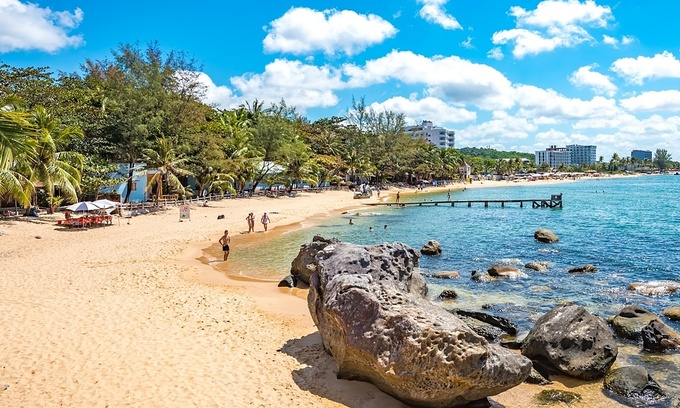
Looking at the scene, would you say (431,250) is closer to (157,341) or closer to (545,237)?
(545,237)

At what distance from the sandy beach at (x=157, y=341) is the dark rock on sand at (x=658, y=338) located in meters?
3.37

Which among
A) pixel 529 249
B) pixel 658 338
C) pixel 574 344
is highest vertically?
pixel 574 344

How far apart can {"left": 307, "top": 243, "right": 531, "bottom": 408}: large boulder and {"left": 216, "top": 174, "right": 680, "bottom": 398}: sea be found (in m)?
5.96

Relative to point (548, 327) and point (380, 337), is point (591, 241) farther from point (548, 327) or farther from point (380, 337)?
point (380, 337)

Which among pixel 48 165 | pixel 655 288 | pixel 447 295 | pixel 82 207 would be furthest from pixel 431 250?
pixel 48 165

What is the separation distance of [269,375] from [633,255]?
2633 cm

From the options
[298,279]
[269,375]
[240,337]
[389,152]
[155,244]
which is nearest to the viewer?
[269,375]

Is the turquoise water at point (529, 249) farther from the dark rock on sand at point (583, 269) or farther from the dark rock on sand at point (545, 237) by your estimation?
the dark rock on sand at point (545, 237)

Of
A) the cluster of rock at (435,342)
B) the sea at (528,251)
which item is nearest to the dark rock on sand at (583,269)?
the sea at (528,251)

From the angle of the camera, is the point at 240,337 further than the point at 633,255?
No

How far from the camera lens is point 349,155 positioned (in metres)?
87.6

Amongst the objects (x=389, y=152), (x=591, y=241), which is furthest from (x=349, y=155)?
(x=591, y=241)

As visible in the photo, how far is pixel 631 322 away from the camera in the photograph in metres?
14.3

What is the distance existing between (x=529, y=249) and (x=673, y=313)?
1469cm
